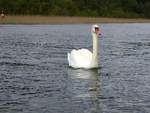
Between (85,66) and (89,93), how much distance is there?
280 inches

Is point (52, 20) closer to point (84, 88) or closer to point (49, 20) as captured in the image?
point (49, 20)

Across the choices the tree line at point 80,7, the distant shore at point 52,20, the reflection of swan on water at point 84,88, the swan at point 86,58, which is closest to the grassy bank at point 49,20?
the distant shore at point 52,20

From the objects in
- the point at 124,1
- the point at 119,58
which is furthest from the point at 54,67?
the point at 124,1

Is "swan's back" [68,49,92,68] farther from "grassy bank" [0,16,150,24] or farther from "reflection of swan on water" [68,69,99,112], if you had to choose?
"grassy bank" [0,16,150,24]

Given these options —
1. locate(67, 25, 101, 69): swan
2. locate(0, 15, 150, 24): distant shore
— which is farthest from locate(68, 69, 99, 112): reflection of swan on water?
locate(0, 15, 150, 24): distant shore

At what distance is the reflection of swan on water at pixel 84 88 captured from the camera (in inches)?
719

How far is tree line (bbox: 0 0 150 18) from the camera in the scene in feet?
355

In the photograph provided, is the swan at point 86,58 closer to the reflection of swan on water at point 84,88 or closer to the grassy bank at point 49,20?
the reflection of swan on water at point 84,88

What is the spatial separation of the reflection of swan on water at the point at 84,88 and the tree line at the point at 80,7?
80.2m

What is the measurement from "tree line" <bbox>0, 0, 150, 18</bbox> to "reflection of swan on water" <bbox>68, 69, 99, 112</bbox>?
3157 inches

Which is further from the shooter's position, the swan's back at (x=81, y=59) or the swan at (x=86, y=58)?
the swan's back at (x=81, y=59)

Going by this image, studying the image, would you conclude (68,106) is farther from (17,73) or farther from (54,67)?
(54,67)

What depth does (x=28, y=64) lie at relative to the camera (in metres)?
29.4

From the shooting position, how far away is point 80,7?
123 metres
